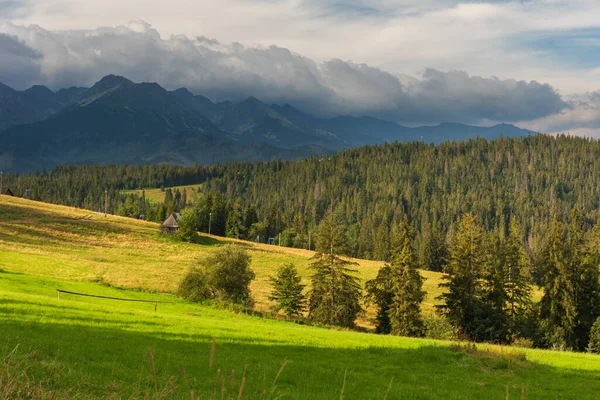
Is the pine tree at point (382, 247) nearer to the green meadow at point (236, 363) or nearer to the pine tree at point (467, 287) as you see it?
the pine tree at point (467, 287)

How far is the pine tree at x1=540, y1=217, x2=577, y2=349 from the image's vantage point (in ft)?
177

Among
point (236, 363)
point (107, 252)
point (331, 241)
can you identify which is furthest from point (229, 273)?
point (107, 252)

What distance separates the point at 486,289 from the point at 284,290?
2478cm

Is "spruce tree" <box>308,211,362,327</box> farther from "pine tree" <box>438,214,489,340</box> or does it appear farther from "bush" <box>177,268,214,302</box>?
"bush" <box>177,268,214,302</box>

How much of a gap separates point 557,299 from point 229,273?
129 ft

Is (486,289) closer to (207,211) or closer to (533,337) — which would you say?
(533,337)

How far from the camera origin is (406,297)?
54.7 m

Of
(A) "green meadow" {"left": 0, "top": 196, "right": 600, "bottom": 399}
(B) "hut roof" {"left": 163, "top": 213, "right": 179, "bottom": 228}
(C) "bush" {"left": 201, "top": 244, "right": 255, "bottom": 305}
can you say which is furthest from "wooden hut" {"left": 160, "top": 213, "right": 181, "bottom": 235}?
(A) "green meadow" {"left": 0, "top": 196, "right": 600, "bottom": 399}

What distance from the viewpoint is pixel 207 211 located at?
541 ft

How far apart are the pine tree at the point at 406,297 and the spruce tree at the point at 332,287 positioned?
5.52 metres

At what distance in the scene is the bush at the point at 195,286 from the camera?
186 ft

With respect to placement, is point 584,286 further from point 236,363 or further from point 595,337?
point 236,363

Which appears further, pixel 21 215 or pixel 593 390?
pixel 21 215

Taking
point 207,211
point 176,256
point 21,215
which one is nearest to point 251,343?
point 176,256
